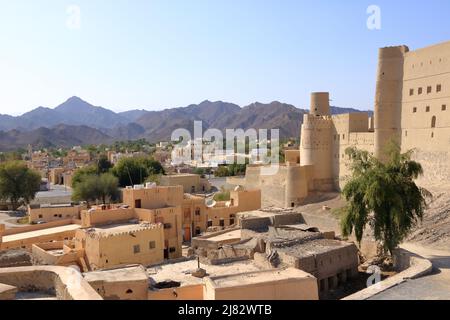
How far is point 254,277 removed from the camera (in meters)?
9.25

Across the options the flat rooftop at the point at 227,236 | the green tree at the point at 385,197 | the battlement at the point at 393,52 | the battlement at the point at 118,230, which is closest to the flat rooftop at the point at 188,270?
the battlement at the point at 118,230

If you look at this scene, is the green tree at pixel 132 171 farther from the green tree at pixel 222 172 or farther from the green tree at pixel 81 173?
the green tree at pixel 222 172

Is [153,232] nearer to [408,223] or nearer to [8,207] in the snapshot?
[408,223]

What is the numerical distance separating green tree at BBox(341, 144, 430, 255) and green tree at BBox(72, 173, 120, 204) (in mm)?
22310

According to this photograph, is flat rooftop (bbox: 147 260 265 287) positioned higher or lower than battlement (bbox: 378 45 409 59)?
lower

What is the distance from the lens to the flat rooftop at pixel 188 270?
11.7 metres

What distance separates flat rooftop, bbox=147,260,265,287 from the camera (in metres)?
11.7

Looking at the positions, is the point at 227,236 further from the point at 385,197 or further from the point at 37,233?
the point at 385,197

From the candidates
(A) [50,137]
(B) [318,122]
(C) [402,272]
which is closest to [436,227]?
(C) [402,272]

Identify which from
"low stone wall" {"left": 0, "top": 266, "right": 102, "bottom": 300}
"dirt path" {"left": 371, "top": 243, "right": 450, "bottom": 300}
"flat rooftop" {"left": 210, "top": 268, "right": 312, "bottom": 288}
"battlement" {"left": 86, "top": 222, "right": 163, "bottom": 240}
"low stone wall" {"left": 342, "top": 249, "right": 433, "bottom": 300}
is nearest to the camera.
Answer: "low stone wall" {"left": 0, "top": 266, "right": 102, "bottom": 300}

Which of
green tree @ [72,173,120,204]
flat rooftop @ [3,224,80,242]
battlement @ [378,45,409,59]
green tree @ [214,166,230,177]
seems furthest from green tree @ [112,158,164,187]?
battlement @ [378,45,409,59]

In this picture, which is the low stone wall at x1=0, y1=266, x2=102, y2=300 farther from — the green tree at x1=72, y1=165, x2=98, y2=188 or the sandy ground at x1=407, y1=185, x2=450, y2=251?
the green tree at x1=72, y1=165, x2=98, y2=188
